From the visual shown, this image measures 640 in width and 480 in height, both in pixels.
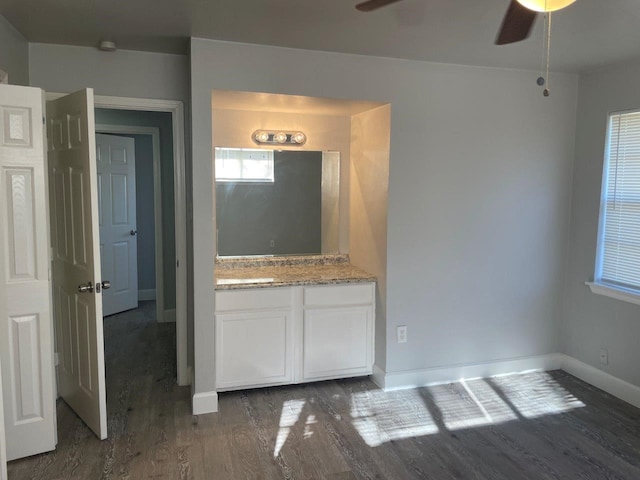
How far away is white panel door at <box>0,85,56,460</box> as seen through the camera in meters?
2.53

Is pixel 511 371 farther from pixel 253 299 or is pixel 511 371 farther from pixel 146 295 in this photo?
pixel 146 295

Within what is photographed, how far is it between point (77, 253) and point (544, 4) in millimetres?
2625

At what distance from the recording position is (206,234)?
315 cm

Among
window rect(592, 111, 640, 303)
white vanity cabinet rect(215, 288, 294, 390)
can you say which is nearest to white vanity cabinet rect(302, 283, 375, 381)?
white vanity cabinet rect(215, 288, 294, 390)

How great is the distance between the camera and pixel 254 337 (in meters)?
3.46

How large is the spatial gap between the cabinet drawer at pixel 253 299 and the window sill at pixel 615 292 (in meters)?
2.27

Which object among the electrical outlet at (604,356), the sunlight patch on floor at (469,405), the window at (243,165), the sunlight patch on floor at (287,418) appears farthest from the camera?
the window at (243,165)

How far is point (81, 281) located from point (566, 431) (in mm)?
3030

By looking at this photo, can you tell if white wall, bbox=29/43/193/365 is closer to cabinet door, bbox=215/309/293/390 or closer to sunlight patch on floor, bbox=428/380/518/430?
cabinet door, bbox=215/309/293/390

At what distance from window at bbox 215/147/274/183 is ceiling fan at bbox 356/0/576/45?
2106 mm

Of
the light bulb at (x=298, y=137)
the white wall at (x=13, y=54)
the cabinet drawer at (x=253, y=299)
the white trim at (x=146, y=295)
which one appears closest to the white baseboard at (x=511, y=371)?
the cabinet drawer at (x=253, y=299)

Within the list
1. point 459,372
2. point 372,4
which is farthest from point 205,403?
point 372,4

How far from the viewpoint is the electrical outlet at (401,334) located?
12.0 ft

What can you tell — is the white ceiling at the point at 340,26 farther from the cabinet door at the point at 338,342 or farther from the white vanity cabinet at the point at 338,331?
the cabinet door at the point at 338,342
